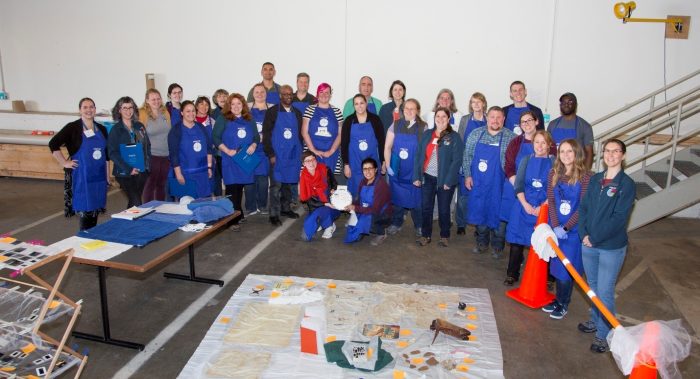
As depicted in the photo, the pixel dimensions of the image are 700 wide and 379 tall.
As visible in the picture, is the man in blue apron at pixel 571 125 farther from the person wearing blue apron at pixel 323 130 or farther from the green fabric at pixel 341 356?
the green fabric at pixel 341 356

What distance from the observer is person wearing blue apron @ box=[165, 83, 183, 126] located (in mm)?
6703

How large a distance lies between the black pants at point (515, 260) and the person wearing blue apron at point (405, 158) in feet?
4.85

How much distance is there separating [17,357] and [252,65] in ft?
21.4

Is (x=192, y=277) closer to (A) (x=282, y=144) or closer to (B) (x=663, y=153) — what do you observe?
(A) (x=282, y=144)

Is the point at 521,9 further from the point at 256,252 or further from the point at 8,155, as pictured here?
the point at 8,155

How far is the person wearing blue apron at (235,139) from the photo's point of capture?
253 inches

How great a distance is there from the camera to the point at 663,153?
7.63m

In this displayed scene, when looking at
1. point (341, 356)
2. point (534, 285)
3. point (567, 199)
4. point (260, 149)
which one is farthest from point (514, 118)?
point (341, 356)

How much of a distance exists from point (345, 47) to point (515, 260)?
188 inches

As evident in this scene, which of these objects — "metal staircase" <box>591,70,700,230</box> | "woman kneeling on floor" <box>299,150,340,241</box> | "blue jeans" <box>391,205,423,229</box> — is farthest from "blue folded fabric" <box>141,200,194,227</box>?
"metal staircase" <box>591,70,700,230</box>

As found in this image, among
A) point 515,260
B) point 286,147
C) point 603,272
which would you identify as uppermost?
point 286,147

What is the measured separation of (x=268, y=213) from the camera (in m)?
7.44

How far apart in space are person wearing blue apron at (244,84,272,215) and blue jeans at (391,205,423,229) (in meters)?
1.80

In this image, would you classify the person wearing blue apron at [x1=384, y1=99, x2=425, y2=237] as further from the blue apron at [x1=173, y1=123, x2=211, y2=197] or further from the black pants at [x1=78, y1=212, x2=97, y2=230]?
the black pants at [x1=78, y1=212, x2=97, y2=230]
